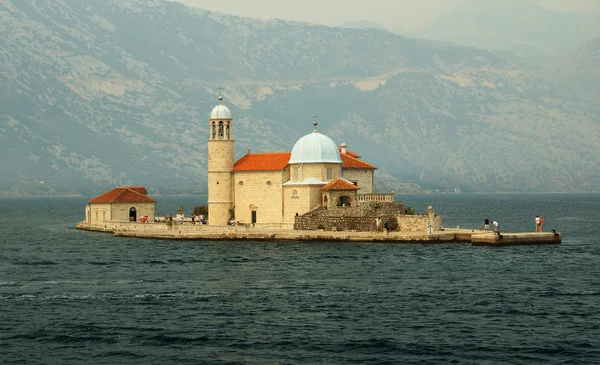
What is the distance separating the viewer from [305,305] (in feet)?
157

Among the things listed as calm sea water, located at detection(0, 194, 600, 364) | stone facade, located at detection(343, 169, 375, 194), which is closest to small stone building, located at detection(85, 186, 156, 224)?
stone facade, located at detection(343, 169, 375, 194)

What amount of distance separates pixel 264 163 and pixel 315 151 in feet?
17.4

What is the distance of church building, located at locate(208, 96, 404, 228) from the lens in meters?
82.7

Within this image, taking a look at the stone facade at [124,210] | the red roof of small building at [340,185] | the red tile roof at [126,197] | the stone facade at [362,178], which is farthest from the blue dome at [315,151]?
the stone facade at [124,210]

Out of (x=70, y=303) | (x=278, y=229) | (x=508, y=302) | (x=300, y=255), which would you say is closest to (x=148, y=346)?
(x=70, y=303)

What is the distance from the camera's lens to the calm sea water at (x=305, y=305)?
3838 cm

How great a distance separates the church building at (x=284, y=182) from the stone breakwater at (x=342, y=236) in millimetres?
3284

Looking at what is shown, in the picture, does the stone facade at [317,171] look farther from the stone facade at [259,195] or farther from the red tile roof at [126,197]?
the red tile roof at [126,197]

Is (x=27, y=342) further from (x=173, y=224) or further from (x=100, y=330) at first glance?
(x=173, y=224)

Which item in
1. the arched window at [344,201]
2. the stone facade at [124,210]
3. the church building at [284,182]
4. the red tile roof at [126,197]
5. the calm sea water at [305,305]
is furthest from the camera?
the stone facade at [124,210]

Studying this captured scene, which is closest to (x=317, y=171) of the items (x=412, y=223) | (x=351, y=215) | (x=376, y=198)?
(x=351, y=215)

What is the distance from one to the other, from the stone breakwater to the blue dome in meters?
6.85

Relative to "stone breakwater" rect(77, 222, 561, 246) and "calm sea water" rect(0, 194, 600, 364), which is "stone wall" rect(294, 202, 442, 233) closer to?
"stone breakwater" rect(77, 222, 561, 246)

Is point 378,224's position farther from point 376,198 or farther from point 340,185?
point 340,185
